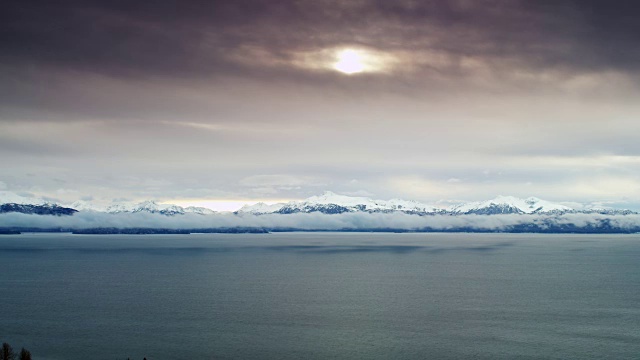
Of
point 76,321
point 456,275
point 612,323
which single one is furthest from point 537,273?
point 76,321

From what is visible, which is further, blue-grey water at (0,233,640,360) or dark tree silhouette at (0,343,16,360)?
blue-grey water at (0,233,640,360)

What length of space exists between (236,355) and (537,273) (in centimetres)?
14100

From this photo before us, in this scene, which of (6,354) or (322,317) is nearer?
(6,354)

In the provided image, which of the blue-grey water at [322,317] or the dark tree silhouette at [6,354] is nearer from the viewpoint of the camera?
the dark tree silhouette at [6,354]

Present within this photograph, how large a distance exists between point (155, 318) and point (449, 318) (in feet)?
177

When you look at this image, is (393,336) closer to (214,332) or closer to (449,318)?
(449,318)

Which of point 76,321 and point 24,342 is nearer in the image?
point 24,342

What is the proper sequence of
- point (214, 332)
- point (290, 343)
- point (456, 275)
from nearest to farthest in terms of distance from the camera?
1. point (290, 343)
2. point (214, 332)
3. point (456, 275)

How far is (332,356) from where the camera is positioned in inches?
3113

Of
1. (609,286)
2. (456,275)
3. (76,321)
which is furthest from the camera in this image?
(456,275)

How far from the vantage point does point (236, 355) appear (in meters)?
80.3

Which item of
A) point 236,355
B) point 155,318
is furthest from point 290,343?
point 155,318

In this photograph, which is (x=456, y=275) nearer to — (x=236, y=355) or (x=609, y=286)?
(x=609, y=286)

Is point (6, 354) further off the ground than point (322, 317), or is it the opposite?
point (6, 354)
